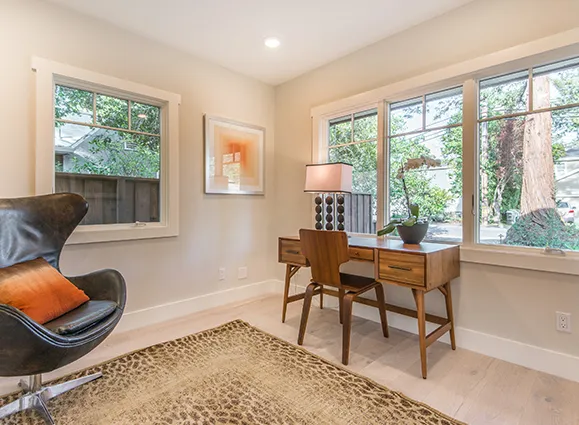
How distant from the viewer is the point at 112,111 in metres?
2.68

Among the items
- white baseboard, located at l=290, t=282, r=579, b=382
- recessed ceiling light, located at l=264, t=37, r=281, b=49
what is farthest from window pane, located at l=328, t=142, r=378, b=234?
recessed ceiling light, located at l=264, t=37, r=281, b=49

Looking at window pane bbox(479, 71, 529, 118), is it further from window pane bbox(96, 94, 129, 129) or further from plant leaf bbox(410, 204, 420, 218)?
window pane bbox(96, 94, 129, 129)

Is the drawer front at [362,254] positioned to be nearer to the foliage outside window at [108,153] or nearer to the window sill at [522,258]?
the window sill at [522,258]

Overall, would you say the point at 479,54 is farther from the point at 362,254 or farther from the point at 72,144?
the point at 72,144

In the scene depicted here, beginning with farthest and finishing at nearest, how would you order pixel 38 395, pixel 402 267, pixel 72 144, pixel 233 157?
1. pixel 233 157
2. pixel 72 144
3. pixel 402 267
4. pixel 38 395

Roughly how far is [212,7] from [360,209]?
Answer: 2.11 metres

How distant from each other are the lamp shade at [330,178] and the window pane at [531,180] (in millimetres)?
1032

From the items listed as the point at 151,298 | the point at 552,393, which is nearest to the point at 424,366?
the point at 552,393

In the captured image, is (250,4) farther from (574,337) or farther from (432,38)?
(574,337)

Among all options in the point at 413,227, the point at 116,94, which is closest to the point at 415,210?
the point at 413,227

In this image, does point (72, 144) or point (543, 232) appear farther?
point (72, 144)

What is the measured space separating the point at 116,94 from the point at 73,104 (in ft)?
1.11

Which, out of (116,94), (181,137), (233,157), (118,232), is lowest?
(118,232)

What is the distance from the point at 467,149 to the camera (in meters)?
2.36
